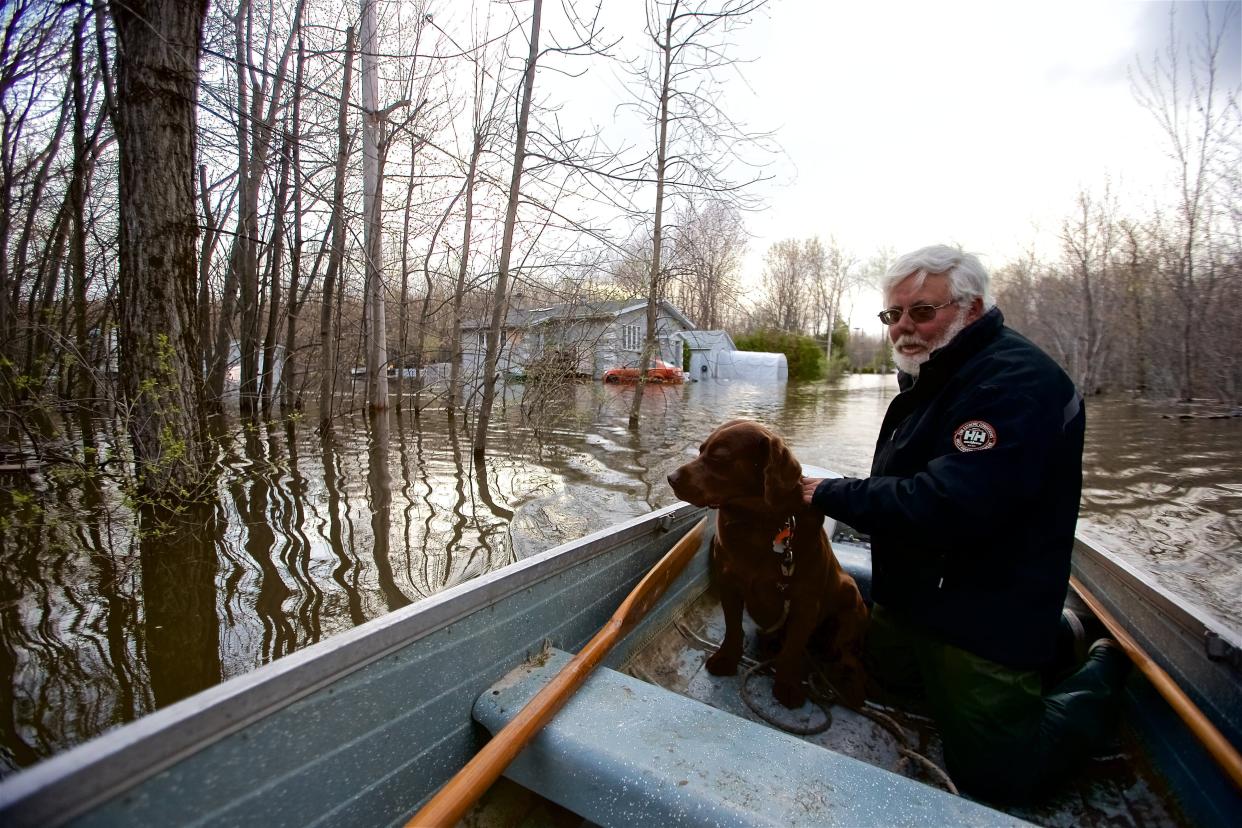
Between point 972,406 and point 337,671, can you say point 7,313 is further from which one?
point 972,406

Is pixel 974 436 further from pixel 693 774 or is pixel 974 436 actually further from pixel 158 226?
pixel 158 226

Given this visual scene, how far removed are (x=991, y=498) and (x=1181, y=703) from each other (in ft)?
2.68

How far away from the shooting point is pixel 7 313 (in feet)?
27.6

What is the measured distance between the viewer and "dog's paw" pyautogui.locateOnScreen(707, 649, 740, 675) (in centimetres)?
255

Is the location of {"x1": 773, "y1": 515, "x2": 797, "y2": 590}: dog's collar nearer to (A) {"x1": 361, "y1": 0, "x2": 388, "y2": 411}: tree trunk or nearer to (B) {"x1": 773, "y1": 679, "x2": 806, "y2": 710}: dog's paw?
(B) {"x1": 773, "y1": 679, "x2": 806, "y2": 710}: dog's paw

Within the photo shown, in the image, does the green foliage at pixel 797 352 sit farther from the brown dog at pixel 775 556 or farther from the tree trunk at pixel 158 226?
the brown dog at pixel 775 556

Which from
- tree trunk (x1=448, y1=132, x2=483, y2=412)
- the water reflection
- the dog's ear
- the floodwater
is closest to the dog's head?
the dog's ear

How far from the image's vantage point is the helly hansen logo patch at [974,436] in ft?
5.65

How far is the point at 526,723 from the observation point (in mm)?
1483

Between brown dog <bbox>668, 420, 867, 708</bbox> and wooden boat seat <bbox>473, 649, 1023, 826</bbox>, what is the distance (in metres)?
0.73

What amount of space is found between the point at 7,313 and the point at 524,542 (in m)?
8.83

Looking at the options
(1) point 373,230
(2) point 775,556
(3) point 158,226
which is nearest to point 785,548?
(2) point 775,556

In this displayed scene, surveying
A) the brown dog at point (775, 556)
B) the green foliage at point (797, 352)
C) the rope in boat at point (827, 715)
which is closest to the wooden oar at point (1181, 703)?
the rope in boat at point (827, 715)

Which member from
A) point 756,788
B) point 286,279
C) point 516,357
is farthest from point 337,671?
point 286,279
